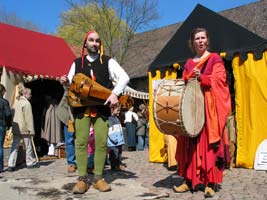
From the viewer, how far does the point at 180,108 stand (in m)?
4.63

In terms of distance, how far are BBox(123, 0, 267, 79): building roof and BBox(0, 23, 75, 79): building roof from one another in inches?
338

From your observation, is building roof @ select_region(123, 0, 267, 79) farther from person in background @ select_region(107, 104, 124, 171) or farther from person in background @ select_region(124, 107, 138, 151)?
person in background @ select_region(107, 104, 124, 171)

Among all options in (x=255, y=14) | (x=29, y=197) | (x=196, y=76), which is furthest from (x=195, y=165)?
(x=255, y=14)

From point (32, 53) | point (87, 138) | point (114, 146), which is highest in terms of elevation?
point (32, 53)

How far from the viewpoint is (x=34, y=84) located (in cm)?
1087

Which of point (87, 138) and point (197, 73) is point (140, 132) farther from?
point (197, 73)

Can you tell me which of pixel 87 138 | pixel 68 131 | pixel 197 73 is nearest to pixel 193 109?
pixel 197 73

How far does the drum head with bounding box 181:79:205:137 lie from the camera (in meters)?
4.68

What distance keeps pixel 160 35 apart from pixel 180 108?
77.1 feet

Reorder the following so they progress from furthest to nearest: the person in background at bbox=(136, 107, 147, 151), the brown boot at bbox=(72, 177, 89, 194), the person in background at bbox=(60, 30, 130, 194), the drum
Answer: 1. the person in background at bbox=(136, 107, 147, 151)
2. the person in background at bbox=(60, 30, 130, 194)
3. the brown boot at bbox=(72, 177, 89, 194)
4. the drum

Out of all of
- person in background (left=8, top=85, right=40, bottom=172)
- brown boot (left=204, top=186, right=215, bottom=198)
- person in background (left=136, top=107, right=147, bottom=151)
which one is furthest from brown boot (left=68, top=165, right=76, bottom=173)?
person in background (left=136, top=107, right=147, bottom=151)

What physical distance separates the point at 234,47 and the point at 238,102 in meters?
1.03

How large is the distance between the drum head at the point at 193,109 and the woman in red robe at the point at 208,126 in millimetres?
63

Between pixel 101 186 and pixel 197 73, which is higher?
pixel 197 73
